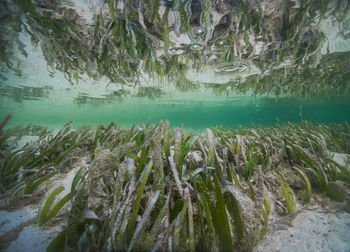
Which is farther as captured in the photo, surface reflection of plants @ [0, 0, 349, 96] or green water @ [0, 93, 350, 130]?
green water @ [0, 93, 350, 130]

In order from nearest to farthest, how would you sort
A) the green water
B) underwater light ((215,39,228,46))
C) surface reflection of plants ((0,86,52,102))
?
underwater light ((215,39,228,46)) → surface reflection of plants ((0,86,52,102)) → the green water

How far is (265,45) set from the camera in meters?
5.98

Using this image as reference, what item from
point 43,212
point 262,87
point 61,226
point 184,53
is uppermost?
point 184,53

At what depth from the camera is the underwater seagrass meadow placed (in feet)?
4.16

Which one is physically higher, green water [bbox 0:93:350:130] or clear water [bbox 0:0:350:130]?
clear water [bbox 0:0:350:130]

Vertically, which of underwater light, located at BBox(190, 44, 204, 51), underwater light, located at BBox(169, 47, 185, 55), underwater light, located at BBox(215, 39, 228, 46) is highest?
underwater light, located at BBox(215, 39, 228, 46)

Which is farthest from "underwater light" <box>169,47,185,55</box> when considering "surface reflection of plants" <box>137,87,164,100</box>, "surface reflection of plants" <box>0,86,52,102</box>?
"surface reflection of plants" <box>0,86,52,102</box>

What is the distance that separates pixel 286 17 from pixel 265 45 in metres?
1.78

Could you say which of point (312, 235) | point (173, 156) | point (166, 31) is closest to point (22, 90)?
point (166, 31)

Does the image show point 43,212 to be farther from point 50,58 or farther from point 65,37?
point 50,58

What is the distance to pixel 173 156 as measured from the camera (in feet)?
6.54

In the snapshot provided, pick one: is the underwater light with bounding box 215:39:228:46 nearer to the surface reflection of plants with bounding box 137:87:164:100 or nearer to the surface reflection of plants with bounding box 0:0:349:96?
the surface reflection of plants with bounding box 0:0:349:96

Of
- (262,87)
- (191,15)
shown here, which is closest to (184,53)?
(191,15)

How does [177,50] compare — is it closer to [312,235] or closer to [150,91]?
[312,235]
